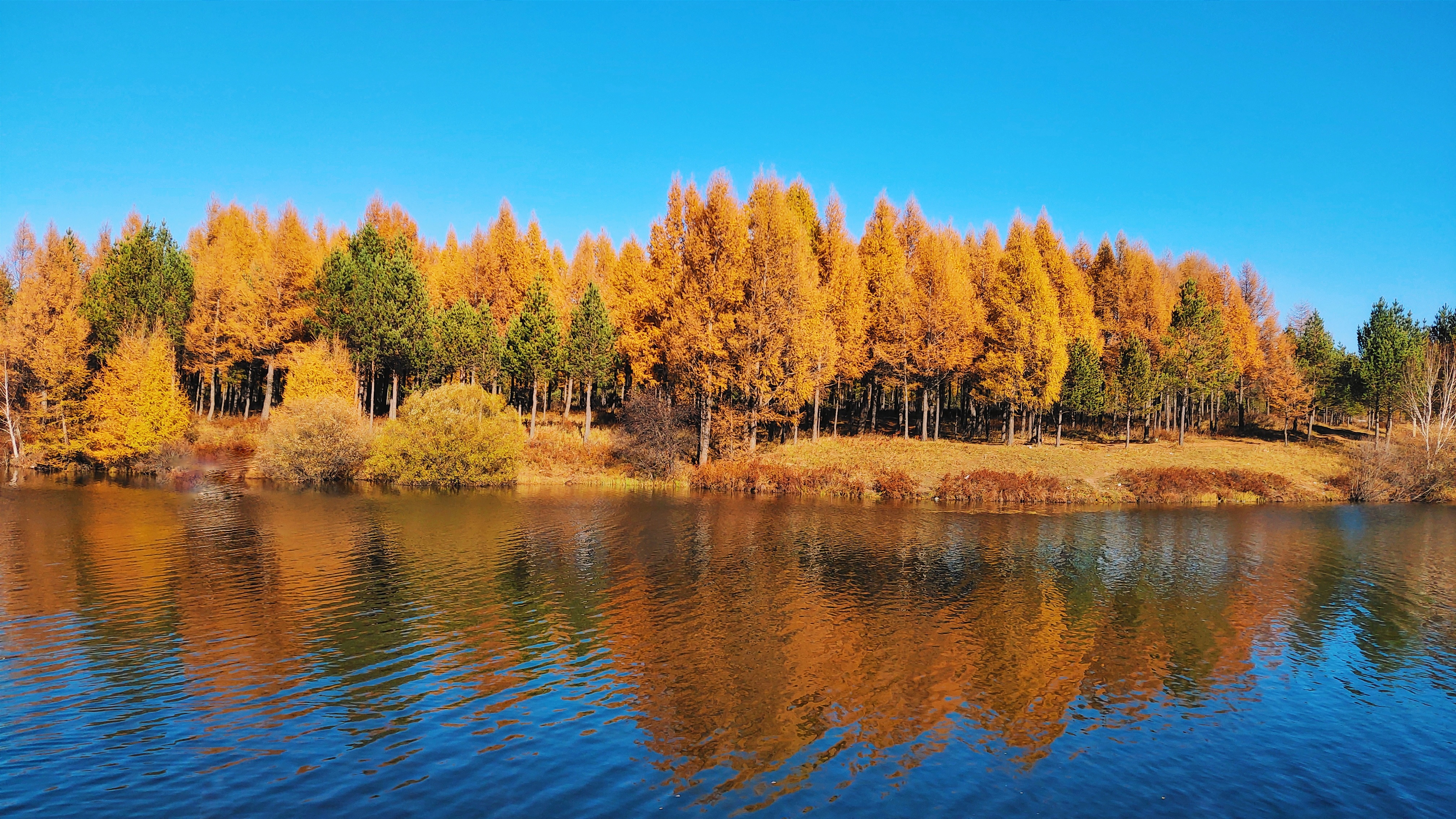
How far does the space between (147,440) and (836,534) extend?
45.4m

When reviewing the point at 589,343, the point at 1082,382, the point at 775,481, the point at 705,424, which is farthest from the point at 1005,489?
the point at 589,343

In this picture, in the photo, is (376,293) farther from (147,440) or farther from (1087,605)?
(1087,605)

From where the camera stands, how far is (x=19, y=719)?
1220 cm

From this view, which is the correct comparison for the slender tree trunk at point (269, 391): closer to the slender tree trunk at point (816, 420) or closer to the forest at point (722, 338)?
the forest at point (722, 338)

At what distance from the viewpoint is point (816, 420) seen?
181 feet

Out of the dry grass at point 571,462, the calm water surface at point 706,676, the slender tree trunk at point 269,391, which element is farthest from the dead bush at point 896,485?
the slender tree trunk at point 269,391

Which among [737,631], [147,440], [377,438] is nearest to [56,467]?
[147,440]

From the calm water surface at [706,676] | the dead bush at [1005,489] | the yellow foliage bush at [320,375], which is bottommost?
the calm water surface at [706,676]

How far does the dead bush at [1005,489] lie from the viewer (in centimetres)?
4584

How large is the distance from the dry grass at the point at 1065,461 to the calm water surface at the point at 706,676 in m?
17.7

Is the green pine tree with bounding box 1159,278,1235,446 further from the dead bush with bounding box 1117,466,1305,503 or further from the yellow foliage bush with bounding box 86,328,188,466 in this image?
the yellow foliage bush with bounding box 86,328,188,466

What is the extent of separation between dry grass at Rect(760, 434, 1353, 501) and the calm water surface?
17.7 meters

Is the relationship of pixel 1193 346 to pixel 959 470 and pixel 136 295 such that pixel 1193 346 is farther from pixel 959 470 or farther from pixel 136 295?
pixel 136 295

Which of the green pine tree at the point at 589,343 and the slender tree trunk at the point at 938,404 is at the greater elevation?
the green pine tree at the point at 589,343
